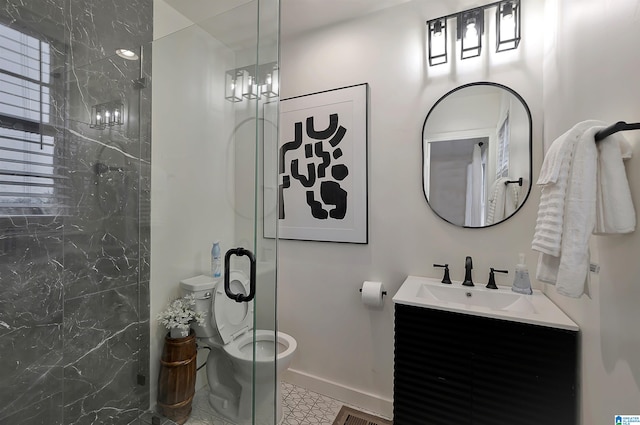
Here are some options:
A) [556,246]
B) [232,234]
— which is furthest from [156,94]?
[556,246]

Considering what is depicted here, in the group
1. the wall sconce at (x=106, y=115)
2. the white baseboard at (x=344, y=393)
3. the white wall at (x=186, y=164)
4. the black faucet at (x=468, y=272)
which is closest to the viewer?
the white wall at (x=186, y=164)

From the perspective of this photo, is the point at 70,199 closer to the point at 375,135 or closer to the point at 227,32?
the point at 227,32

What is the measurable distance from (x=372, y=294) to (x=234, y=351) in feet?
2.99

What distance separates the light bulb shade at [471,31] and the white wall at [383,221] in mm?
75

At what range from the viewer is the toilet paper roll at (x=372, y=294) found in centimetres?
187

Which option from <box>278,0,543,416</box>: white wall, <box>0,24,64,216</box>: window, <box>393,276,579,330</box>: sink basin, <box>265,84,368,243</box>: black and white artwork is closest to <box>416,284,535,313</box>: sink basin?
<box>393,276,579,330</box>: sink basin

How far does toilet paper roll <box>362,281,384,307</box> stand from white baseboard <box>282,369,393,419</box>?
2.17 ft

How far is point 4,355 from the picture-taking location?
1.23 metres

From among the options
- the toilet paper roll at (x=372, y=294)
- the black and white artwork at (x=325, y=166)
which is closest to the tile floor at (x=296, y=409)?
the toilet paper roll at (x=372, y=294)

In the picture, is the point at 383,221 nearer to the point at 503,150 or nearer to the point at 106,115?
the point at 503,150

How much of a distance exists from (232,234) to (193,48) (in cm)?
107

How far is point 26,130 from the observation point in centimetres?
129

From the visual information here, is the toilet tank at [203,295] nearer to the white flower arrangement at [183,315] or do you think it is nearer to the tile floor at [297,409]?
the white flower arrangement at [183,315]

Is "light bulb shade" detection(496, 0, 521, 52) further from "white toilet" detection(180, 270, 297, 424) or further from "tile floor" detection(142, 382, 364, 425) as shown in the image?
"tile floor" detection(142, 382, 364, 425)
